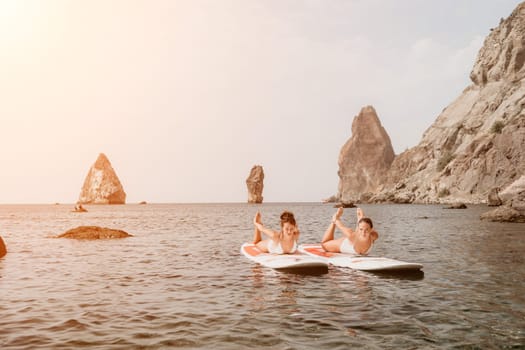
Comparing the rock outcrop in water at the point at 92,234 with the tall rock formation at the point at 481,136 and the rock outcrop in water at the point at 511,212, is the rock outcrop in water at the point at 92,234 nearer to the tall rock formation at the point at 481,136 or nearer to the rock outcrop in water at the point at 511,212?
the rock outcrop in water at the point at 511,212

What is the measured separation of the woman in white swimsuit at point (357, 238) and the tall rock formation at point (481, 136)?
3141 inches

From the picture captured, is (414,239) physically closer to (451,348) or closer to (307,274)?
(307,274)

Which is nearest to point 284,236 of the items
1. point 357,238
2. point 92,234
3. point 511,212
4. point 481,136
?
point 357,238

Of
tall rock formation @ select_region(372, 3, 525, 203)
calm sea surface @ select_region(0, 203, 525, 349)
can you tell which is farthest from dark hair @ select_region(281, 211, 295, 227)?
tall rock formation @ select_region(372, 3, 525, 203)

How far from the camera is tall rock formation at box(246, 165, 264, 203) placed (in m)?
191

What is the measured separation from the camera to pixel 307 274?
14883 mm

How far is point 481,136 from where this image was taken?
11019cm

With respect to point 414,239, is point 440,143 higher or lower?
higher

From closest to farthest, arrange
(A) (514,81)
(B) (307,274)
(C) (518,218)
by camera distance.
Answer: (B) (307,274) < (C) (518,218) < (A) (514,81)

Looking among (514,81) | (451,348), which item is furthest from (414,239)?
(514,81)

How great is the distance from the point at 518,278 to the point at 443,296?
4.27m

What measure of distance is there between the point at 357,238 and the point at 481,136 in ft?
352

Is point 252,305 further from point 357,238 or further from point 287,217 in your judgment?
point 357,238

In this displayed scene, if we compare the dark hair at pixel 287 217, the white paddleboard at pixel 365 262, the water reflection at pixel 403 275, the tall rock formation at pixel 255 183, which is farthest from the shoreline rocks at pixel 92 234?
the tall rock formation at pixel 255 183
